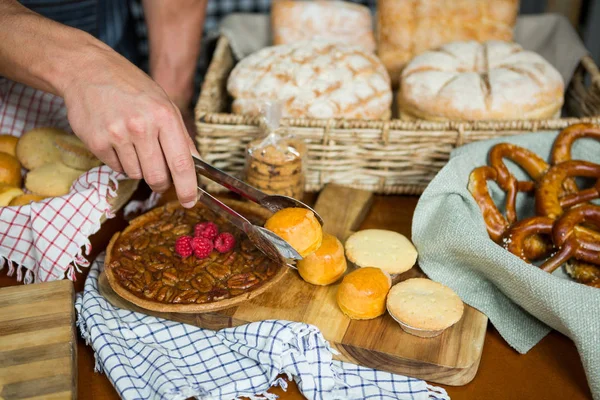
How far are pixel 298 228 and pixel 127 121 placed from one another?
382 mm

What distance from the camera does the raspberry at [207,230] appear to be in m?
1.30

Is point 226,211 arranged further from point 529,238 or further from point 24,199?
point 529,238

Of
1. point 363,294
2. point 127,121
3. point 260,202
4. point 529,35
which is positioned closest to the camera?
point 127,121

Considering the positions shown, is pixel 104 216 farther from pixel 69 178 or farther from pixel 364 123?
pixel 364 123

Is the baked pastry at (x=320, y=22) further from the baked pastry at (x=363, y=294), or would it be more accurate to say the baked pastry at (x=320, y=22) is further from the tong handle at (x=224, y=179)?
the baked pastry at (x=363, y=294)

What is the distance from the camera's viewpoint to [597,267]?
1.23 m

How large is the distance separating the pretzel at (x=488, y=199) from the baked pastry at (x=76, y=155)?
906 mm

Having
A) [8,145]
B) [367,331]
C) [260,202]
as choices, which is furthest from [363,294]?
[8,145]

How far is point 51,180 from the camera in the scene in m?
1.45

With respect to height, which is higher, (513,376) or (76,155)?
(76,155)

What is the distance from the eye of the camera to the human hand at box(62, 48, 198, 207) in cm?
105

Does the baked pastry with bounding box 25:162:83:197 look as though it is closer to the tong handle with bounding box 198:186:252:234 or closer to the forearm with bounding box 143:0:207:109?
the tong handle with bounding box 198:186:252:234

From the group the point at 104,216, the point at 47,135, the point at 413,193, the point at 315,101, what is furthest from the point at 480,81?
the point at 47,135

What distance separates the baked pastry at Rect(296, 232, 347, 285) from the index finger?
28cm
